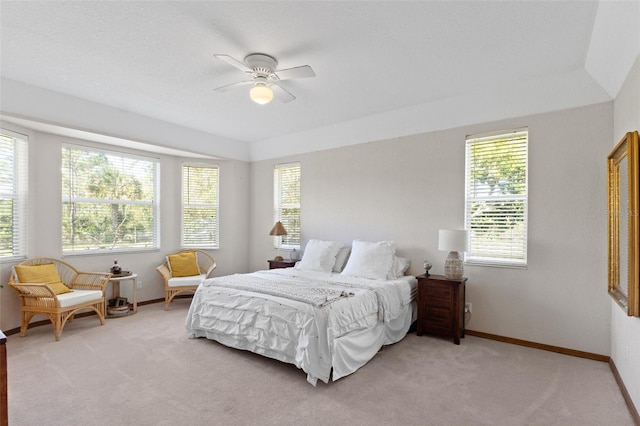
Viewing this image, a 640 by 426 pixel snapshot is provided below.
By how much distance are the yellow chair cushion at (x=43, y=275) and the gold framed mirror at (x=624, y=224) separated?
5.66 m

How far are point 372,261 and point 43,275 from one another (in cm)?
407

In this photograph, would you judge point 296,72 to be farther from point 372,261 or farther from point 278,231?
point 278,231

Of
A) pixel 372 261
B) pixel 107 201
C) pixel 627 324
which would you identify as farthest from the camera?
pixel 107 201

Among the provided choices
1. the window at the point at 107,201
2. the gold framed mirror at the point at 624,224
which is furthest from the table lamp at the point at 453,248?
the window at the point at 107,201

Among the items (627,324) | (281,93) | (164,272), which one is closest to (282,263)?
(164,272)

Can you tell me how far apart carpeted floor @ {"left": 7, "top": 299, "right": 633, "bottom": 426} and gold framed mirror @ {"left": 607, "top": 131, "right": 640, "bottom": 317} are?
2.75 ft

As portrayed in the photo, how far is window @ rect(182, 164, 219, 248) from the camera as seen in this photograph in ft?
19.9

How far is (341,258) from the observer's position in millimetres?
4941

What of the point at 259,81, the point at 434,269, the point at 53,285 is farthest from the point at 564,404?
the point at 53,285

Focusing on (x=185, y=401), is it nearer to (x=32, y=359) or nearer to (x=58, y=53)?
A: (x=32, y=359)

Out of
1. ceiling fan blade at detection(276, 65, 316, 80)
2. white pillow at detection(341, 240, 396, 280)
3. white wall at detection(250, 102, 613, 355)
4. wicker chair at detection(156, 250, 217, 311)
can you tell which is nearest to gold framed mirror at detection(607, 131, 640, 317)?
white wall at detection(250, 102, 613, 355)

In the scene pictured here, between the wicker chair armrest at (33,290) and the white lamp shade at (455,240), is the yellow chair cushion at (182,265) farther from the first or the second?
the white lamp shade at (455,240)

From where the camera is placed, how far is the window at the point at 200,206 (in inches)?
239

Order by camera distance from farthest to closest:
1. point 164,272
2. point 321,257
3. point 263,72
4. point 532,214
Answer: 1. point 164,272
2. point 321,257
3. point 532,214
4. point 263,72
